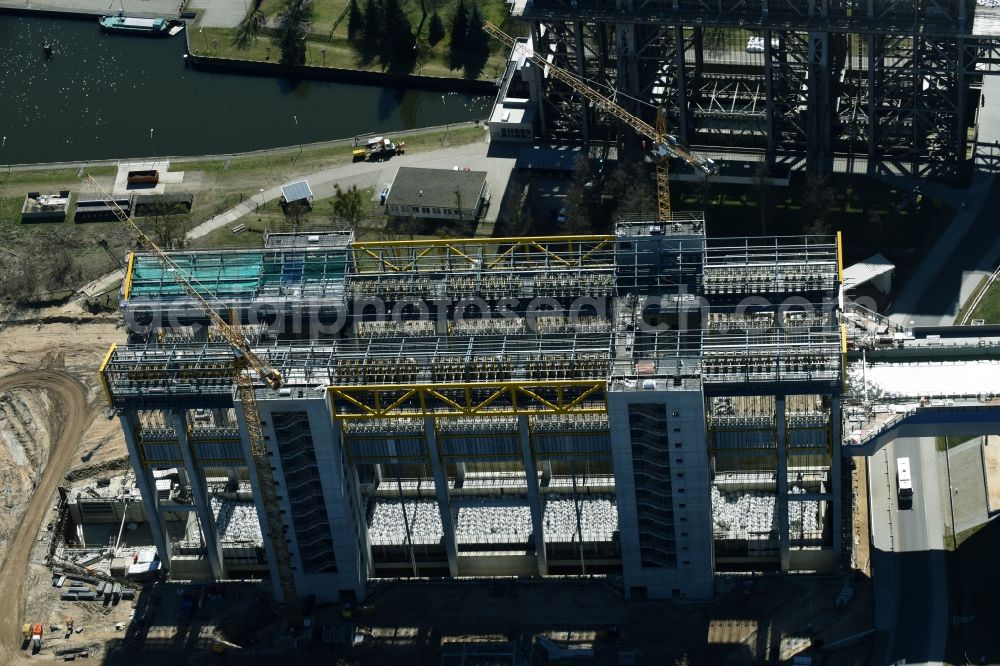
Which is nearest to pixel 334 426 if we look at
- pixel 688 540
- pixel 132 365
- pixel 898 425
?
pixel 132 365

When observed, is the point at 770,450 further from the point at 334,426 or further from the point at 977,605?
the point at 334,426

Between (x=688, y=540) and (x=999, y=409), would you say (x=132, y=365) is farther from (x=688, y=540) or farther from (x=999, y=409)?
(x=999, y=409)

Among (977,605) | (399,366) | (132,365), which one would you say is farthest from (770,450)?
(132,365)

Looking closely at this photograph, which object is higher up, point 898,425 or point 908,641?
point 898,425

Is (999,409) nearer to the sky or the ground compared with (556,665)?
nearer to the sky

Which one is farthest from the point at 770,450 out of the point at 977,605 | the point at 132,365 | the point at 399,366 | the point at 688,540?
the point at 132,365
